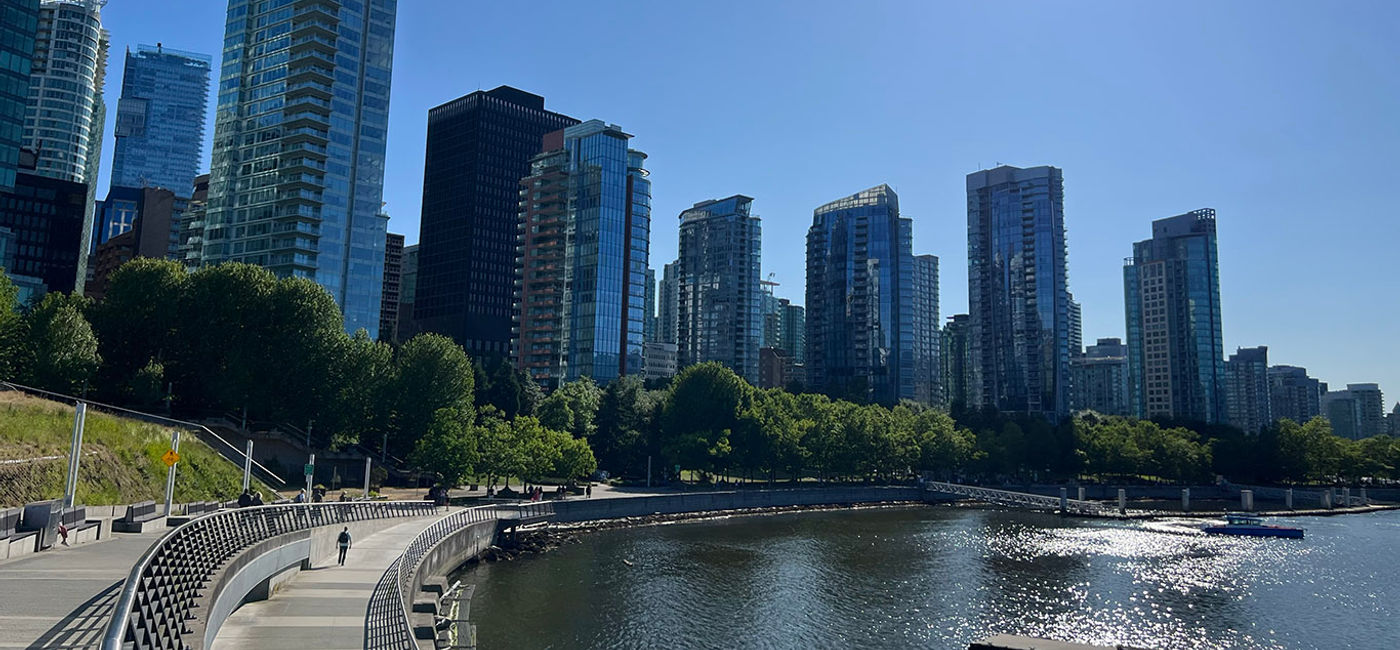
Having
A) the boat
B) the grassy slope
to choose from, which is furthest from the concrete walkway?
the boat

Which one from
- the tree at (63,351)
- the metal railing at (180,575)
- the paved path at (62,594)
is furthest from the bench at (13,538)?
the tree at (63,351)

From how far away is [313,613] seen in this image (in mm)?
29453

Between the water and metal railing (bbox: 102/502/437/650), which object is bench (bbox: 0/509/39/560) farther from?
the water

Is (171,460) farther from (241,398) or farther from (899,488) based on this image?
(899,488)

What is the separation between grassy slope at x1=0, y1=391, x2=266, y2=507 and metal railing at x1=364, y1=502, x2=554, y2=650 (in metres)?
16.6

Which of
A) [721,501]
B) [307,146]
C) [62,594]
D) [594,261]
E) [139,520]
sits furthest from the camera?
[594,261]

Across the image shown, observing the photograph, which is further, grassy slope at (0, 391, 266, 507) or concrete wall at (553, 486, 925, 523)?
concrete wall at (553, 486, 925, 523)

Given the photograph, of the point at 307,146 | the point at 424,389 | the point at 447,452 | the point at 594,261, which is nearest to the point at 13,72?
the point at 307,146

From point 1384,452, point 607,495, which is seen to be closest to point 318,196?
point 607,495

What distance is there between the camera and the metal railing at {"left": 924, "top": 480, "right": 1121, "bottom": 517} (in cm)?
11244

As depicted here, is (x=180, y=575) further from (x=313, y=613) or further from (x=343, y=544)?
(x=343, y=544)

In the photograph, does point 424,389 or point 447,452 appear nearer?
point 447,452

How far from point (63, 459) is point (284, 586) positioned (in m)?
24.2

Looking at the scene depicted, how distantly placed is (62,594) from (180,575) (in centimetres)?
478
